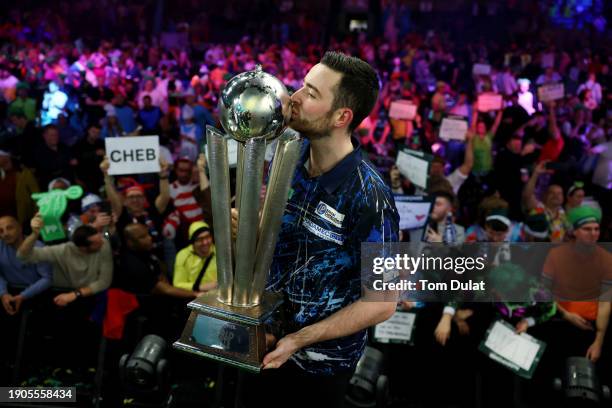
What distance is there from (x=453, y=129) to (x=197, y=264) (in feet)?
12.5

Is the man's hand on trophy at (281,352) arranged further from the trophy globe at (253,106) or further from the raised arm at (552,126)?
the raised arm at (552,126)

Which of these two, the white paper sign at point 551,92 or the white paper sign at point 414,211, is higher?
the white paper sign at point 551,92

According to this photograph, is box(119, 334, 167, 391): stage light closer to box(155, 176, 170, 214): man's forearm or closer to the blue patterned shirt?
the blue patterned shirt

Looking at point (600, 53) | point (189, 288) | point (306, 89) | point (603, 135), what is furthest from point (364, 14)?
point (306, 89)

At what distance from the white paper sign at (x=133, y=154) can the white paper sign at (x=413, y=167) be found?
2209 millimetres

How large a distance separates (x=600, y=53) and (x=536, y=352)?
1536 cm

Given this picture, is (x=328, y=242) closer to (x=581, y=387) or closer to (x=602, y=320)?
(x=581, y=387)

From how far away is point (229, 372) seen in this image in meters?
4.15

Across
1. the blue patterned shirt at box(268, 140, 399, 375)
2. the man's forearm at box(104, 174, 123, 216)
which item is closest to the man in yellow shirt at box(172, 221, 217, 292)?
the man's forearm at box(104, 174, 123, 216)

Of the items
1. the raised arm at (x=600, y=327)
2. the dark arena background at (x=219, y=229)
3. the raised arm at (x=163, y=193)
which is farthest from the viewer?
the raised arm at (x=163, y=193)

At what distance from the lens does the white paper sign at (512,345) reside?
447 centimetres

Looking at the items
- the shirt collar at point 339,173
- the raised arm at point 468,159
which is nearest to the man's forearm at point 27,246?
the shirt collar at point 339,173

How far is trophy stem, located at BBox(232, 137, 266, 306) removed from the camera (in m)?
1.88

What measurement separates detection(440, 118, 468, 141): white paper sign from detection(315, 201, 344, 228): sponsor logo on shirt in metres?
5.93
